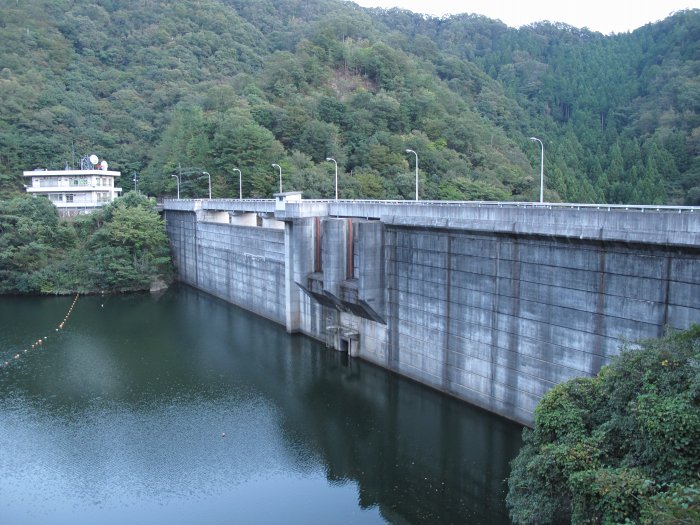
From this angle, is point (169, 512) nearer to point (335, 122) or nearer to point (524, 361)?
point (524, 361)

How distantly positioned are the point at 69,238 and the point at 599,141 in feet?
219

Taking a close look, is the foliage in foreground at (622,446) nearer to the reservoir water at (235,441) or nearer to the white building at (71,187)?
the reservoir water at (235,441)

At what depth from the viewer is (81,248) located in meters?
55.3

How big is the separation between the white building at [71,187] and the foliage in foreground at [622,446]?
2376 inches

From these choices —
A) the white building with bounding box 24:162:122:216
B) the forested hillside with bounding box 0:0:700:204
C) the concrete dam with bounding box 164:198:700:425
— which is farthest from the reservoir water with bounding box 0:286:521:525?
the white building with bounding box 24:162:122:216

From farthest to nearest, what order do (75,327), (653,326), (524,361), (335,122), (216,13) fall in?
(216,13) → (335,122) → (75,327) → (524,361) → (653,326)

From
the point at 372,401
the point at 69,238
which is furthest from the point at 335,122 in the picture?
the point at 372,401

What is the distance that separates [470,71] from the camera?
314ft

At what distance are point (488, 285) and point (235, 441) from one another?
1154 centimetres

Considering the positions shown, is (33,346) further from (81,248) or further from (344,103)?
(344,103)

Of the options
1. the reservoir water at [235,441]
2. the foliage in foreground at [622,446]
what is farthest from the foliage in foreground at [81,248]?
the foliage in foreground at [622,446]

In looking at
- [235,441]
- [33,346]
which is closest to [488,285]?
[235,441]

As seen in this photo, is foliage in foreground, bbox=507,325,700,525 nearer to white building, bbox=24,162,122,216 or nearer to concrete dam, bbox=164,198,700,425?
concrete dam, bbox=164,198,700,425

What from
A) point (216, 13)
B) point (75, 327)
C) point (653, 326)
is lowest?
point (75, 327)
